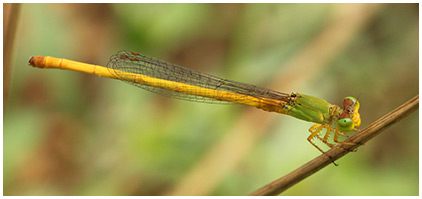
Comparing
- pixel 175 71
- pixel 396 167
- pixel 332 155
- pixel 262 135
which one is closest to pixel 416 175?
pixel 396 167

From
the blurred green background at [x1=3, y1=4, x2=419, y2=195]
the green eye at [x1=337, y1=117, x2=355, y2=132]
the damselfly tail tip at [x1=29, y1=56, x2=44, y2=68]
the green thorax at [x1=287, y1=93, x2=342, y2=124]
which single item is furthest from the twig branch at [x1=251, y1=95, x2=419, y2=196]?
the damselfly tail tip at [x1=29, y1=56, x2=44, y2=68]

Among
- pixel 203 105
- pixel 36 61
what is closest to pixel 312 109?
pixel 203 105

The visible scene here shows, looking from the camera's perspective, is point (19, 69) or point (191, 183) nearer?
point (191, 183)

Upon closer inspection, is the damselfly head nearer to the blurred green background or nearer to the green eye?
the green eye

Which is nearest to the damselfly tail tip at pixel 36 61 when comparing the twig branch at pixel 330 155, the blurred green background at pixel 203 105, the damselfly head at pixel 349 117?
the blurred green background at pixel 203 105

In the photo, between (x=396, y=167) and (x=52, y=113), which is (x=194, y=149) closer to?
(x=52, y=113)

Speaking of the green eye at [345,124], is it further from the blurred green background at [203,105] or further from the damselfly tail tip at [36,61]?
the damselfly tail tip at [36,61]

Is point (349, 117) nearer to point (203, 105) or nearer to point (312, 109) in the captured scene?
point (312, 109)
